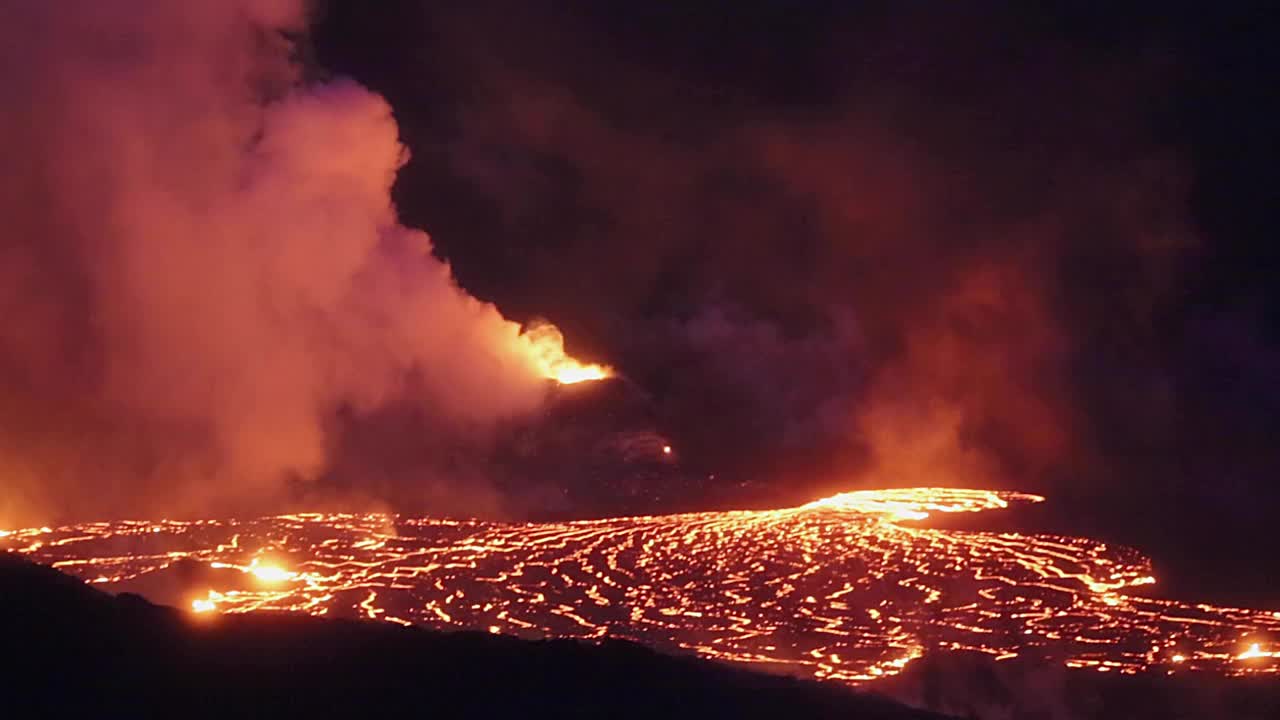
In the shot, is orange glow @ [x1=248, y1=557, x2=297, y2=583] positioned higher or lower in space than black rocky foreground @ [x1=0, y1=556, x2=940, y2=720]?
higher

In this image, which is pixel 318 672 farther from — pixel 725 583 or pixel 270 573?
pixel 725 583

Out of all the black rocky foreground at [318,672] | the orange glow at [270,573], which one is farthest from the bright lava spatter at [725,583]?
the black rocky foreground at [318,672]

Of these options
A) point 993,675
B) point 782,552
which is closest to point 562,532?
point 782,552

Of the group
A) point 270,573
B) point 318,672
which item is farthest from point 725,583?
point 318,672

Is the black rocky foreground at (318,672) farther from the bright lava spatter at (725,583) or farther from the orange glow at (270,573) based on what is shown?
the orange glow at (270,573)

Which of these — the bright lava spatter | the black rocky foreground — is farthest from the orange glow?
the black rocky foreground

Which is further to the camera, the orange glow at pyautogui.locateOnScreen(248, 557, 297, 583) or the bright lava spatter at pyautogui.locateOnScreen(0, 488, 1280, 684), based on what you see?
the orange glow at pyautogui.locateOnScreen(248, 557, 297, 583)

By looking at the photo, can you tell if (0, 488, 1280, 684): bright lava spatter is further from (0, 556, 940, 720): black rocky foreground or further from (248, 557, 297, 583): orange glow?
(0, 556, 940, 720): black rocky foreground
